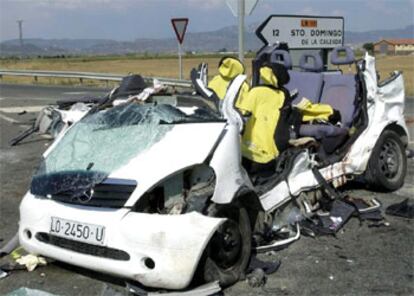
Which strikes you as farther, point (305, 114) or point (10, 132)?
point (10, 132)

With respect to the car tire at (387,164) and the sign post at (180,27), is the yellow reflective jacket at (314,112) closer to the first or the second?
the car tire at (387,164)

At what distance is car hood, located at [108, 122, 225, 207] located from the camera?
4172mm

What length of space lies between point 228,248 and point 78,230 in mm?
1116

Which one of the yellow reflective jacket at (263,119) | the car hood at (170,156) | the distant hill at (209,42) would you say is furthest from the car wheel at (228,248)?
the distant hill at (209,42)

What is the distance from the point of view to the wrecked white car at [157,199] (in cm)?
404

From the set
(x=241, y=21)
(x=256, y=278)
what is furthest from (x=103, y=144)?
(x=241, y=21)

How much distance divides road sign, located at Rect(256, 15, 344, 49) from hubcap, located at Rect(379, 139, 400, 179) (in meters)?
3.62

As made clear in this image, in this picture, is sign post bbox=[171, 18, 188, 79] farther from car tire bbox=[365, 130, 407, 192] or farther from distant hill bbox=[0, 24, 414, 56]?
car tire bbox=[365, 130, 407, 192]

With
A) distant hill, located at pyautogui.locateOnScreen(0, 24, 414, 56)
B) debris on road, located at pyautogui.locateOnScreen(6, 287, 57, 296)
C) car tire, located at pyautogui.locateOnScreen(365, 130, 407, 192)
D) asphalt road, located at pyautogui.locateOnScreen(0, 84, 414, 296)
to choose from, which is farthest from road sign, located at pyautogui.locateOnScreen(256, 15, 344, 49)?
debris on road, located at pyautogui.locateOnScreen(6, 287, 57, 296)

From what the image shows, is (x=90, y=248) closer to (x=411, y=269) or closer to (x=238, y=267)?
(x=238, y=267)

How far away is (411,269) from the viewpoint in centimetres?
476

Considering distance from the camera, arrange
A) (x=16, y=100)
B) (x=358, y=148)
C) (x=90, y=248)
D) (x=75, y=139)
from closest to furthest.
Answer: (x=90, y=248)
(x=75, y=139)
(x=358, y=148)
(x=16, y=100)

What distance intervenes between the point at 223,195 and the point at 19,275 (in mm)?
1783

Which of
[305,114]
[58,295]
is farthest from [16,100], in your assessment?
[58,295]
